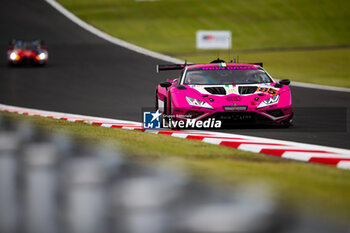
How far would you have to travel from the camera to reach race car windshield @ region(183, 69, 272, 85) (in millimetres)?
12875

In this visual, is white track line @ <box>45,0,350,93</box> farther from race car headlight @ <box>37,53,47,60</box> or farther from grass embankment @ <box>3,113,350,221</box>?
grass embankment @ <box>3,113,350,221</box>

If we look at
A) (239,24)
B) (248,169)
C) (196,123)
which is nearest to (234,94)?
(196,123)

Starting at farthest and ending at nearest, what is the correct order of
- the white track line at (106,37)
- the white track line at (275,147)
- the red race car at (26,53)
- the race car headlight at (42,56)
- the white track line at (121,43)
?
the white track line at (106,37) < the race car headlight at (42,56) < the red race car at (26,53) < the white track line at (121,43) < the white track line at (275,147)

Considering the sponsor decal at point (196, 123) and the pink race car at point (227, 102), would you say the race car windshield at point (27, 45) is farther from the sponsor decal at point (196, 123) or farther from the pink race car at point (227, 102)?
the sponsor decal at point (196, 123)

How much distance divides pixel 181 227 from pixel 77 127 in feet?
27.5

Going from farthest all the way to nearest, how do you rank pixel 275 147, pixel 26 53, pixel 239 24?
pixel 239 24 → pixel 26 53 → pixel 275 147

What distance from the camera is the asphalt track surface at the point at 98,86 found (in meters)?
12.9

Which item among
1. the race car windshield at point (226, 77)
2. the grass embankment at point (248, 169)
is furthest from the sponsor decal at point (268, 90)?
the grass embankment at point (248, 169)

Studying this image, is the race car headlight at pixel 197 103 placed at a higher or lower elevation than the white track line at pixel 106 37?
lower

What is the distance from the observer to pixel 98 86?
2330 centimetres

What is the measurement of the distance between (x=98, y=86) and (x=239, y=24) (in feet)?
75.9

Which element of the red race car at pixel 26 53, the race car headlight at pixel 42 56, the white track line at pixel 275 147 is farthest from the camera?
the race car headlight at pixel 42 56

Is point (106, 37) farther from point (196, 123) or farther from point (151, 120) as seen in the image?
point (196, 123)

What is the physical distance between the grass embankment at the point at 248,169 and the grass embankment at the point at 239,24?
21.1 metres
